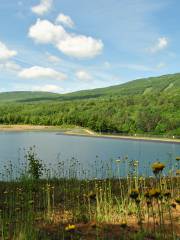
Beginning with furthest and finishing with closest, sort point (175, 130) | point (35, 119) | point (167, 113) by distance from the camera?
point (35, 119), point (167, 113), point (175, 130)

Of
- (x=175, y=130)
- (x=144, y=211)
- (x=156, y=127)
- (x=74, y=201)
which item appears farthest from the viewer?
(x=156, y=127)

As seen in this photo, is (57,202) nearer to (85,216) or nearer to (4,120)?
(85,216)

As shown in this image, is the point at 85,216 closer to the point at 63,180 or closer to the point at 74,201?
the point at 74,201

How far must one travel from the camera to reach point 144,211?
725 centimetres

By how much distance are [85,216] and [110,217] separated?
0.56m

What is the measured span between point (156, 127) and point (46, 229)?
97.1 metres

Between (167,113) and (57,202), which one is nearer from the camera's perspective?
(57,202)

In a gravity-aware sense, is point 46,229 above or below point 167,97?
below

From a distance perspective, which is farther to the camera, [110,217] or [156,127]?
[156,127]

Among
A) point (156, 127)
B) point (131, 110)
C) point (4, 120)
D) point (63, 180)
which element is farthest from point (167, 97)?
point (63, 180)

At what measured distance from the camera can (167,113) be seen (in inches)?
4254

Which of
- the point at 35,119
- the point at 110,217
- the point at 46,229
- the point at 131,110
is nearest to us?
the point at 46,229

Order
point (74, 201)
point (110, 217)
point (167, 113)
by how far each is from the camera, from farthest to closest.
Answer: point (167, 113), point (74, 201), point (110, 217)

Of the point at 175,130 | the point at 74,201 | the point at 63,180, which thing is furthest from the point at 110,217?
the point at 175,130
